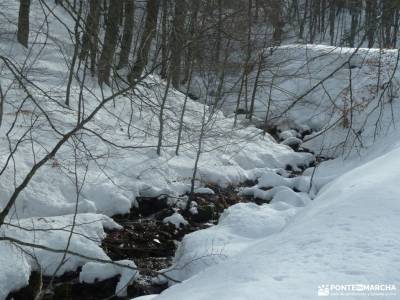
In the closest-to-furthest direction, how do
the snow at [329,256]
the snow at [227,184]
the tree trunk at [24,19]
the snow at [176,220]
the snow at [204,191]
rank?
the snow at [329,256]
the snow at [227,184]
the tree trunk at [24,19]
the snow at [176,220]
the snow at [204,191]

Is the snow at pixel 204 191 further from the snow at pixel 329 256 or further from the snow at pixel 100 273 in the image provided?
the snow at pixel 329 256

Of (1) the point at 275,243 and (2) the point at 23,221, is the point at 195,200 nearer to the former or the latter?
(2) the point at 23,221

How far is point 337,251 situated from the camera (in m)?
2.63

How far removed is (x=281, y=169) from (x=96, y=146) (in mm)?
5411

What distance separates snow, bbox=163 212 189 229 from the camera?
9.45 metres

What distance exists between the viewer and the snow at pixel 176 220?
9.45 metres

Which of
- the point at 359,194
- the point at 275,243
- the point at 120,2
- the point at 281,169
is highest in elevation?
the point at 120,2

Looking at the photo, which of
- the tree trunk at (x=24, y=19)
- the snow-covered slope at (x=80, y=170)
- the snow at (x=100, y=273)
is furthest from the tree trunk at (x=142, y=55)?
the snow at (x=100, y=273)

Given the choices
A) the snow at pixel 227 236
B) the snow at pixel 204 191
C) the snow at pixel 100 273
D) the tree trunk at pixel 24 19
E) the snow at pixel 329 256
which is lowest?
the snow at pixel 204 191

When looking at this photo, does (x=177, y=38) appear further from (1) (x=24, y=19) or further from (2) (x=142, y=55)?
(1) (x=24, y=19)

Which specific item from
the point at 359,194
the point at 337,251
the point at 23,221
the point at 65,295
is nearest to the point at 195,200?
the point at 23,221

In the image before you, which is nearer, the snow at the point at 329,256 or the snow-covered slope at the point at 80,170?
the snow at the point at 329,256

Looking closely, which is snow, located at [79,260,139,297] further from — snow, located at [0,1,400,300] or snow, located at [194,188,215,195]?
snow, located at [194,188,215,195]

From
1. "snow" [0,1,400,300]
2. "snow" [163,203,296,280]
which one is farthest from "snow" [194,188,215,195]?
"snow" [163,203,296,280]
